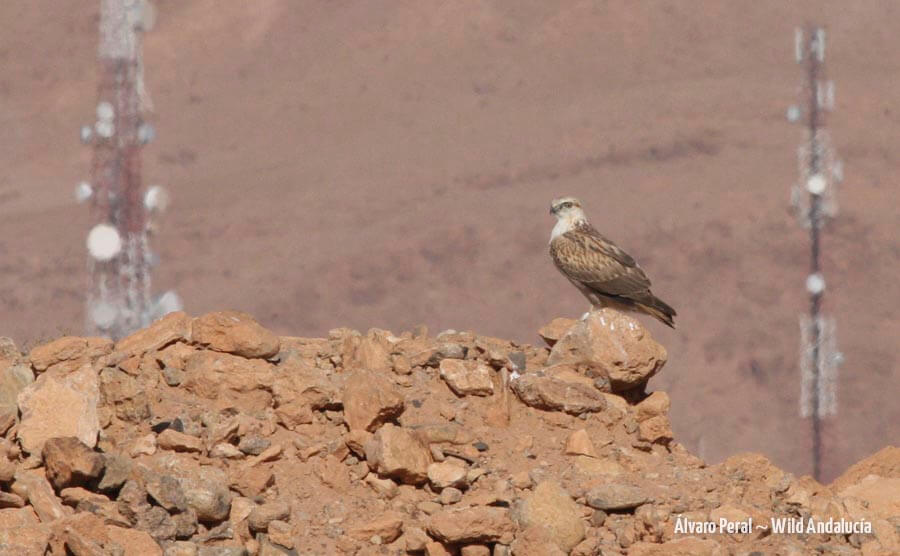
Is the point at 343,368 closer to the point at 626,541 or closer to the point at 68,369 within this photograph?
the point at 68,369

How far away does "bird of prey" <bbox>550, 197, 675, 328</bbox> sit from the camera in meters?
15.4

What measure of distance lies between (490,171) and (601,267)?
64038 mm

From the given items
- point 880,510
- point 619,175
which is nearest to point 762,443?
point 619,175

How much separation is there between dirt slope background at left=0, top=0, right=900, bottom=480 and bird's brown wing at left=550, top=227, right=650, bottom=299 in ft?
145

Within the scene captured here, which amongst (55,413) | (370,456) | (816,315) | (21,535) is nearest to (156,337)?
(55,413)

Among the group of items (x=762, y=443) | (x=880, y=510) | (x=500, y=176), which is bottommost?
(x=880, y=510)

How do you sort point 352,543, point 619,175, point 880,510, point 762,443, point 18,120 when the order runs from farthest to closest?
point 18,120 < point 619,175 < point 762,443 < point 880,510 < point 352,543

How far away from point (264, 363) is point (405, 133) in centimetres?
7102

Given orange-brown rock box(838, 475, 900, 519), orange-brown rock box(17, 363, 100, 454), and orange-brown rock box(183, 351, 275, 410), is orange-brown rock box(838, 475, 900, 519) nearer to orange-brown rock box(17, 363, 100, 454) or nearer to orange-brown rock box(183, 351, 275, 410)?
orange-brown rock box(183, 351, 275, 410)

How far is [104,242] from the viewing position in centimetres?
6038

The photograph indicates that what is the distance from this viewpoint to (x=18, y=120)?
86062 millimetres

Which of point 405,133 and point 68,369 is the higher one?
point 405,133

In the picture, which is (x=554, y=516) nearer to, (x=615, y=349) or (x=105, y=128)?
(x=615, y=349)

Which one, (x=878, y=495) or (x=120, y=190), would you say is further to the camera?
(x=120, y=190)
